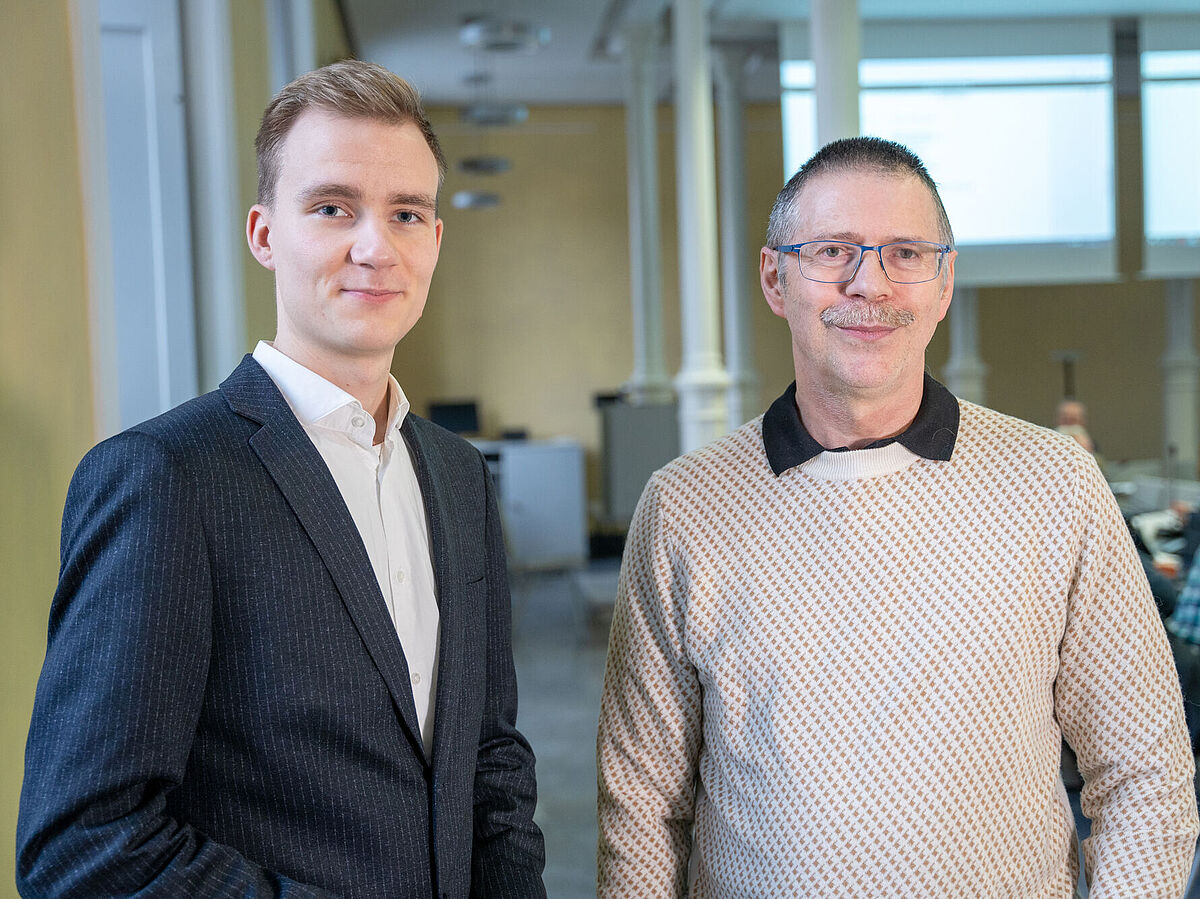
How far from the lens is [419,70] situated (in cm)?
1135

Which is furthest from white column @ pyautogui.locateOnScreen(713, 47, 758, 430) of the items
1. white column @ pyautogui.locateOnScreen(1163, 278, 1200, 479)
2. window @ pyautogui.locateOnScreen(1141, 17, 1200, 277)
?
white column @ pyautogui.locateOnScreen(1163, 278, 1200, 479)

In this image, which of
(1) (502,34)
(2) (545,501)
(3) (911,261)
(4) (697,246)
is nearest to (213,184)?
(3) (911,261)

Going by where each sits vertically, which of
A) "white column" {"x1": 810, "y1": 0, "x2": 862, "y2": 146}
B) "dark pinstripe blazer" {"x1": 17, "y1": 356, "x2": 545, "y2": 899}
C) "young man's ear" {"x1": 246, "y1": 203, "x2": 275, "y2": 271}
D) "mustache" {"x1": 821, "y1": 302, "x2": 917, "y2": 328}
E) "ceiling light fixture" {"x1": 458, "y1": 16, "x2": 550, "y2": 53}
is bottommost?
"dark pinstripe blazer" {"x1": 17, "y1": 356, "x2": 545, "y2": 899}

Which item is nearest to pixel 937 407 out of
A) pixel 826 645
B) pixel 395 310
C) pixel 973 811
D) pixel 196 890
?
pixel 826 645

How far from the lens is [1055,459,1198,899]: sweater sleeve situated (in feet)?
4.57

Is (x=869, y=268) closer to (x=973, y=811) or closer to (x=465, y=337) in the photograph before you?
(x=973, y=811)

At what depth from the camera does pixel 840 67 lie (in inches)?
163

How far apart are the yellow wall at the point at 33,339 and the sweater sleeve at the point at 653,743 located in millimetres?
781

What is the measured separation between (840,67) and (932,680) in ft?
10.8

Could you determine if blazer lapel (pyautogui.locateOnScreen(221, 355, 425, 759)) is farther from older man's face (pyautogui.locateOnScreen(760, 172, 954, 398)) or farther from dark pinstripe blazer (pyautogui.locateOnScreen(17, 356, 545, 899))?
older man's face (pyautogui.locateOnScreen(760, 172, 954, 398))

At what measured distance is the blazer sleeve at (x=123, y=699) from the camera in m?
0.95

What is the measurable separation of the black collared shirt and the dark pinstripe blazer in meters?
0.50

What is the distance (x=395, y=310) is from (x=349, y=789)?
1.69 ft

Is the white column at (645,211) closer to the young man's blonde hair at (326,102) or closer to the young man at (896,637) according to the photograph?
the young man at (896,637)
